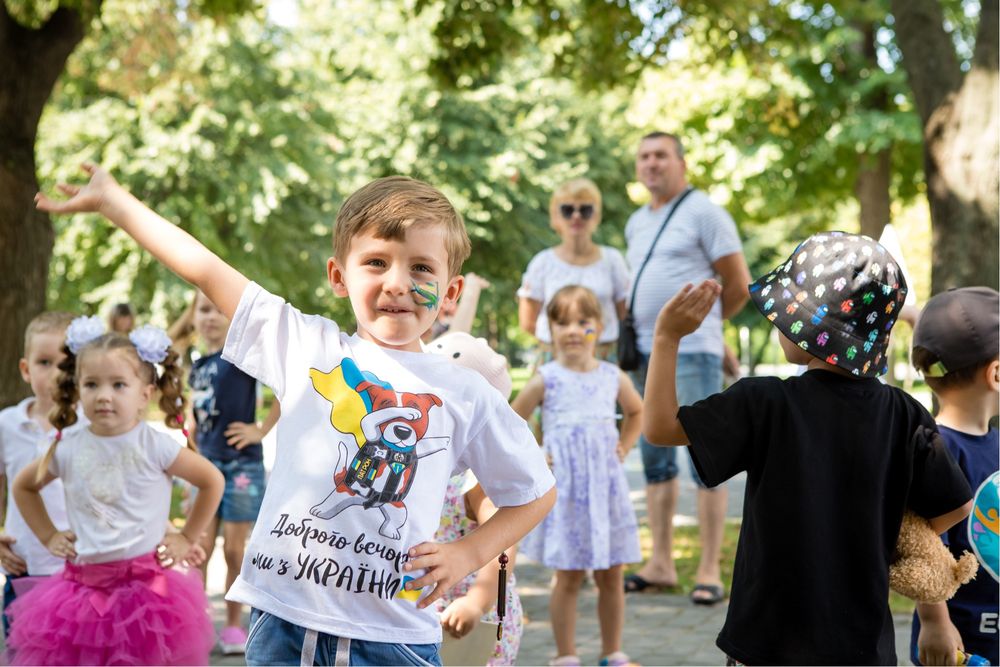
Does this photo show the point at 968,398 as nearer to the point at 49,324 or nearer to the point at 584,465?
the point at 584,465

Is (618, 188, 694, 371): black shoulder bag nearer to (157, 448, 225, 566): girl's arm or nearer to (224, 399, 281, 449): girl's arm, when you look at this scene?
(224, 399, 281, 449): girl's arm

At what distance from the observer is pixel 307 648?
2547 millimetres

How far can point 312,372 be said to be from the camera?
108 inches

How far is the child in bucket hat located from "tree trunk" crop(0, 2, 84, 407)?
8853 mm

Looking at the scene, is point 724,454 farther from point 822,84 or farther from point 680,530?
point 822,84

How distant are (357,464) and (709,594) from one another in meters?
4.65

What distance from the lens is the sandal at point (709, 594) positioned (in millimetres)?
6859

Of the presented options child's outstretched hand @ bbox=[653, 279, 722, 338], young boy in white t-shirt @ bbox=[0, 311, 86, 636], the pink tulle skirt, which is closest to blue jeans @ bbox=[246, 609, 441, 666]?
child's outstretched hand @ bbox=[653, 279, 722, 338]

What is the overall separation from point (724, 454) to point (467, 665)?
43.4 inches

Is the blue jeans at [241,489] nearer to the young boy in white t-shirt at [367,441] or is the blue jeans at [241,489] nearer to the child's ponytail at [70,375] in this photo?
the child's ponytail at [70,375]

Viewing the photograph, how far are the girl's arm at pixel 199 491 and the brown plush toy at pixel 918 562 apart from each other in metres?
2.68

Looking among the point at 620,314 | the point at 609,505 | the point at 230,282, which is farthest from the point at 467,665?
the point at 620,314

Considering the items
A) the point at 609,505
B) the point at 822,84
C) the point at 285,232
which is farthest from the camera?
the point at 285,232

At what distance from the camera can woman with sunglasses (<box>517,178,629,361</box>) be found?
7.22 m
